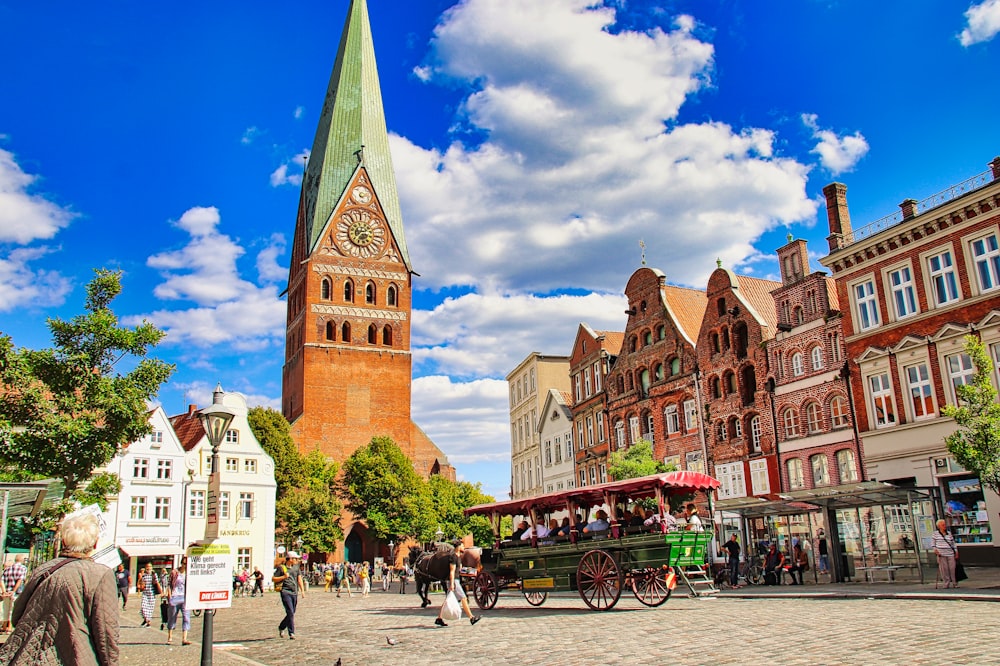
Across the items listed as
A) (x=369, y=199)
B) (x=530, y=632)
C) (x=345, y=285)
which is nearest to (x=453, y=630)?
(x=530, y=632)

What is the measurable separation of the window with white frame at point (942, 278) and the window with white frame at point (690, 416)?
14.5 metres

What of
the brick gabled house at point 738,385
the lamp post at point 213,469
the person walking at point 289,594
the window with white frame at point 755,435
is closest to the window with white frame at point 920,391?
the brick gabled house at point 738,385

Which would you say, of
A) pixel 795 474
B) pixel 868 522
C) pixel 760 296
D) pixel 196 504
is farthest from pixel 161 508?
pixel 868 522

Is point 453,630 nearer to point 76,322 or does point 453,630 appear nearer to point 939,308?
point 76,322

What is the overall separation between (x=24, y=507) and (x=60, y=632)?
58.0 feet

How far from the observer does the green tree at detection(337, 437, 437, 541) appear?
5753cm

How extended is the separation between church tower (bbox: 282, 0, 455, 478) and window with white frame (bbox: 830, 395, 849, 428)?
4269 centimetres

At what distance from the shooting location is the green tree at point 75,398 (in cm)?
1955

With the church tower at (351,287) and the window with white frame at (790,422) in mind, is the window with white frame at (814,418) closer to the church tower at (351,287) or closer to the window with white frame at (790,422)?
the window with white frame at (790,422)

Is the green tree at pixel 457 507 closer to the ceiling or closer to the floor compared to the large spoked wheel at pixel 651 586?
closer to the ceiling

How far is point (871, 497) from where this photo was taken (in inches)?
864

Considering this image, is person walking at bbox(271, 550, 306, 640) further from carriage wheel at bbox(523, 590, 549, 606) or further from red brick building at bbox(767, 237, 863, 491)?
red brick building at bbox(767, 237, 863, 491)

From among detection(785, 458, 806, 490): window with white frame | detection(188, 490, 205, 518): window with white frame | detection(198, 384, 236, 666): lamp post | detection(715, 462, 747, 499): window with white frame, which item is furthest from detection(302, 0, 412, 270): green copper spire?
Answer: detection(198, 384, 236, 666): lamp post

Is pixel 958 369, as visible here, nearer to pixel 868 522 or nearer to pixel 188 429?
pixel 868 522
